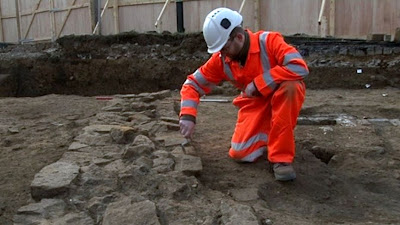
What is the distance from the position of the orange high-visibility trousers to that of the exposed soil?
0.16 m

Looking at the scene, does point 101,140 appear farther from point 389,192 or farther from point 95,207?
point 389,192

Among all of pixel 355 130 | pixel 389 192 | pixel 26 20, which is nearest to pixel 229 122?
pixel 355 130

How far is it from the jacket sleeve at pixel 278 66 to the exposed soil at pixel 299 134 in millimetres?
730

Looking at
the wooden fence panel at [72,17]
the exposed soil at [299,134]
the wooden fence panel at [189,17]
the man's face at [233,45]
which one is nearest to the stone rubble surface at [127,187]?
the exposed soil at [299,134]

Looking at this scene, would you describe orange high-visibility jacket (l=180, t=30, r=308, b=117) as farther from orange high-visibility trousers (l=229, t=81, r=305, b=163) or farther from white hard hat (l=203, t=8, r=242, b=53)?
white hard hat (l=203, t=8, r=242, b=53)

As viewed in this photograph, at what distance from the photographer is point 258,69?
3.66 meters

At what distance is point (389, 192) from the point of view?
3.56 metres

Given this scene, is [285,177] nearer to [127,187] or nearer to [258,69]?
[258,69]

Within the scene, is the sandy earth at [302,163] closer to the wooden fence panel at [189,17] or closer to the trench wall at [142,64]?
the trench wall at [142,64]

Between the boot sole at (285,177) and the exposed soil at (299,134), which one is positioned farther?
the boot sole at (285,177)

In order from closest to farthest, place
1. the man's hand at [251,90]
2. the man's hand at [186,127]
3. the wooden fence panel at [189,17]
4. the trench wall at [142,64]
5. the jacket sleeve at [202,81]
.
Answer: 1. the man's hand at [251,90]
2. the man's hand at [186,127]
3. the jacket sleeve at [202,81]
4. the trench wall at [142,64]
5. the wooden fence panel at [189,17]

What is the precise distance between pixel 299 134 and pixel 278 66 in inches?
59.1

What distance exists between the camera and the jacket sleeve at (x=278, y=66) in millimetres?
3486

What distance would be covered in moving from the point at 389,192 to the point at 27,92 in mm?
10856
